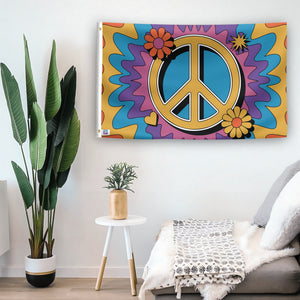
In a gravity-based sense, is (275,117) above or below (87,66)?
below

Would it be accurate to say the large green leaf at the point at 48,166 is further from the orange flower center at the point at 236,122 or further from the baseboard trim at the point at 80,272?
the orange flower center at the point at 236,122

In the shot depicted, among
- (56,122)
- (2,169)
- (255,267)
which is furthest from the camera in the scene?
(2,169)

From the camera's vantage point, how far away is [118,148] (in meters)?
3.52

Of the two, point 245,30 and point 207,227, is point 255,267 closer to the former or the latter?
point 207,227

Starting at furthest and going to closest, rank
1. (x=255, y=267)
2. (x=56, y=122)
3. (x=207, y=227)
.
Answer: (x=56, y=122), (x=207, y=227), (x=255, y=267)

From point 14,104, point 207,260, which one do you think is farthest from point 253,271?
point 14,104

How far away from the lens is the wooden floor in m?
3.05

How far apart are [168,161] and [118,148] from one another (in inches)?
14.5

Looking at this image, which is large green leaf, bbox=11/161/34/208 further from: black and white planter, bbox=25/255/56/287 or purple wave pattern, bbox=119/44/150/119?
purple wave pattern, bbox=119/44/150/119

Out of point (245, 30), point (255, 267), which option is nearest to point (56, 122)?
point (245, 30)

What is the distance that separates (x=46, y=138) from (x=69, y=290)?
99 cm

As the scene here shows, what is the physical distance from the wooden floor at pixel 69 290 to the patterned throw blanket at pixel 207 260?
1.81 feet

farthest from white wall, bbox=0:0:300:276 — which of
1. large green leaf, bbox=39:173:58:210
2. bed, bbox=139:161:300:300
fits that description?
bed, bbox=139:161:300:300

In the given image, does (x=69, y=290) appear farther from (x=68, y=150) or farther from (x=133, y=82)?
(x=133, y=82)
